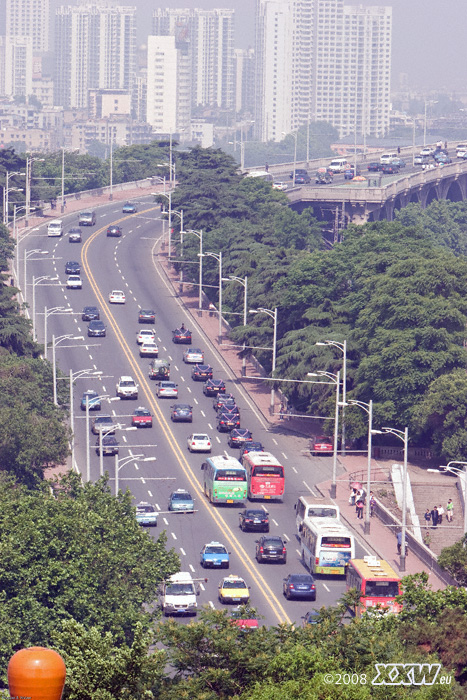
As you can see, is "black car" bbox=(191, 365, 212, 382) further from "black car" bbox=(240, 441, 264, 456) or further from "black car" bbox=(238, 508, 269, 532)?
"black car" bbox=(238, 508, 269, 532)

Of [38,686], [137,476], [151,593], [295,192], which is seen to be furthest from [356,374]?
[295,192]

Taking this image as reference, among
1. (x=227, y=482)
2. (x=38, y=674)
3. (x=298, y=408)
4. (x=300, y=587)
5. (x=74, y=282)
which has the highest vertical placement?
(x=38, y=674)

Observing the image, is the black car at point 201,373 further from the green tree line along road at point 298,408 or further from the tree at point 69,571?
the tree at point 69,571

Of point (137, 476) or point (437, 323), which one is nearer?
point (137, 476)

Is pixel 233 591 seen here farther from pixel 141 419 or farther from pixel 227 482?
pixel 141 419

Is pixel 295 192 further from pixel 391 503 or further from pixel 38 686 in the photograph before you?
pixel 38 686

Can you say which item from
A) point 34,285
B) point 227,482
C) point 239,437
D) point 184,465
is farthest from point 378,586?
point 34,285
